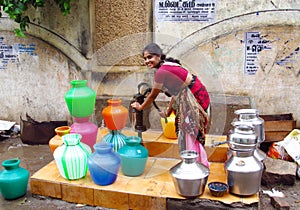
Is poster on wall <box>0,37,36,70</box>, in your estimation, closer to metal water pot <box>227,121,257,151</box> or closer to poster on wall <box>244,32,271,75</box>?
poster on wall <box>244,32,271,75</box>

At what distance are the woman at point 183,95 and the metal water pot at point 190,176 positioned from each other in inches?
14.2

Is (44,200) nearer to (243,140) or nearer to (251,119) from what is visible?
(243,140)

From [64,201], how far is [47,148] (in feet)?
5.88

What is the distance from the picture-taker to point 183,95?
3439 mm

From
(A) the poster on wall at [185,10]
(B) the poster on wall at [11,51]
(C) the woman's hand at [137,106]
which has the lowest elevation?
(C) the woman's hand at [137,106]

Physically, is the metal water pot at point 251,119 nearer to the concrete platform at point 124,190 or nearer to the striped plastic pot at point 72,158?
the concrete platform at point 124,190

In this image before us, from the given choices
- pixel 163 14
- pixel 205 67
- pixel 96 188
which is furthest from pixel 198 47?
pixel 96 188

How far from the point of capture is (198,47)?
16.7 ft

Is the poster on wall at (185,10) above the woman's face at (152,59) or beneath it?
above

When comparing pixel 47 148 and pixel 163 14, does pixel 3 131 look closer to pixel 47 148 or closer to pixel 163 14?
pixel 47 148

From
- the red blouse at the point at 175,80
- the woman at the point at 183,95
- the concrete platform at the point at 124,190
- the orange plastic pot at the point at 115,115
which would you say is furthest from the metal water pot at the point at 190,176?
the orange plastic pot at the point at 115,115

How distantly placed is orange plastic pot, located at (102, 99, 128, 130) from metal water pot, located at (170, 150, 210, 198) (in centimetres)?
109

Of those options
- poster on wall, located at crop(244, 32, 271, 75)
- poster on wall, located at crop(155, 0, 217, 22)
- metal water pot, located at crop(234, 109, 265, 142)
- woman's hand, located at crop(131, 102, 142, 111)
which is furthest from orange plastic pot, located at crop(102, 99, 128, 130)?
poster on wall, located at crop(244, 32, 271, 75)

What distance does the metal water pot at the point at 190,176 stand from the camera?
3158 mm
